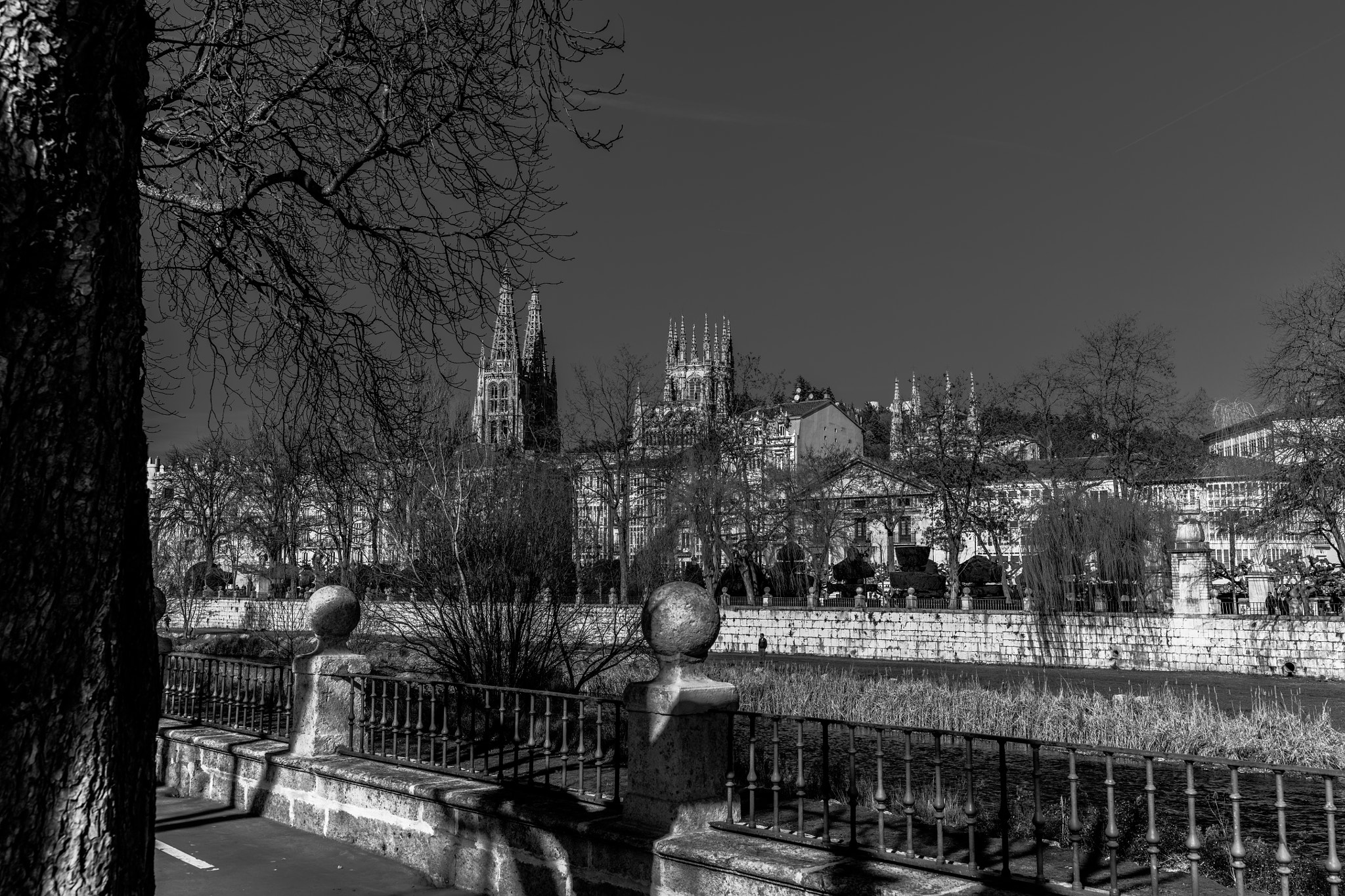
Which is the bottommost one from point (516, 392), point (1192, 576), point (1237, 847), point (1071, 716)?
point (1071, 716)

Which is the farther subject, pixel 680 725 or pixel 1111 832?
pixel 680 725

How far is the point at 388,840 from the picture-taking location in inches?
290

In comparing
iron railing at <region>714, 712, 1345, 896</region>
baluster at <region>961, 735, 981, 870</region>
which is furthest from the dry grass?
baluster at <region>961, 735, 981, 870</region>

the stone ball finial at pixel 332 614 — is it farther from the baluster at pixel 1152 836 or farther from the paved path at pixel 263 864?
the baluster at pixel 1152 836

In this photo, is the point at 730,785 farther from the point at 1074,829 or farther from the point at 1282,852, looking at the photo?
the point at 1282,852

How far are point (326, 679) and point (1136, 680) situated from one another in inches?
948

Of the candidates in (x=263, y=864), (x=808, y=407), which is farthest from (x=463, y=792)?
(x=808, y=407)

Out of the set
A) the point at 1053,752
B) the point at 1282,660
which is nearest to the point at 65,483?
the point at 1053,752

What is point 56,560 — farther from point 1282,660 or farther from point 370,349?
point 1282,660

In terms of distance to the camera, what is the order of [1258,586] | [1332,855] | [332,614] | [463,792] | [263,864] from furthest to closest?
[1258,586] → [332,614] → [263,864] → [463,792] → [1332,855]

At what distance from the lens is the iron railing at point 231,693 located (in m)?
9.88

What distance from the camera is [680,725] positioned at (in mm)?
5777

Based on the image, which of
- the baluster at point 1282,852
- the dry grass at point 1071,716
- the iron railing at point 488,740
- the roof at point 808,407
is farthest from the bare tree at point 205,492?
the baluster at point 1282,852

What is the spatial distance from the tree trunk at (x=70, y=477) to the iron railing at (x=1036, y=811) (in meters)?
3.48
